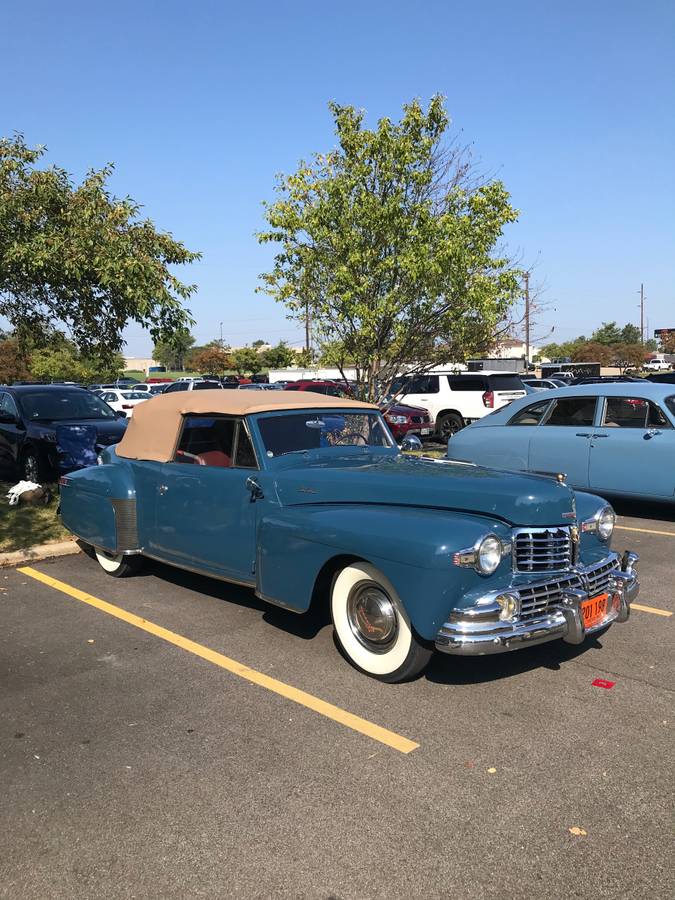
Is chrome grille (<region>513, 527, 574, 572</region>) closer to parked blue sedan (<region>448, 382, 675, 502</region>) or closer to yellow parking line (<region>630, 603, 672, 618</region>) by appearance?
yellow parking line (<region>630, 603, 672, 618</region>)

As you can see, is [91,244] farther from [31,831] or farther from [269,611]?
[31,831]

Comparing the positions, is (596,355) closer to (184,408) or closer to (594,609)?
(184,408)

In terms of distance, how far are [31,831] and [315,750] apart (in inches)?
50.0

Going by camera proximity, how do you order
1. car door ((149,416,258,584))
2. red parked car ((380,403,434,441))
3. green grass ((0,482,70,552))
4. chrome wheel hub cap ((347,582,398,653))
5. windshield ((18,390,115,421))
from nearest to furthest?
chrome wheel hub cap ((347,582,398,653))
car door ((149,416,258,584))
green grass ((0,482,70,552))
windshield ((18,390,115,421))
red parked car ((380,403,434,441))

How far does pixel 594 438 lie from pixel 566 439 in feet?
1.16

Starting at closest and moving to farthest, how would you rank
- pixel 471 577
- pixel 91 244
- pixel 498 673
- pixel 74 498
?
pixel 471 577
pixel 498 673
pixel 74 498
pixel 91 244

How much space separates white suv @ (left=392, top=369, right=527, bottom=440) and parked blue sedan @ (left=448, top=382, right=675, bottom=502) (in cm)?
1004

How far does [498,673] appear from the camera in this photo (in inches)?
175

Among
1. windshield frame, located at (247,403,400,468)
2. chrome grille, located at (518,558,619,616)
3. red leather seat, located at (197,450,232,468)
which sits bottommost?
chrome grille, located at (518,558,619,616)

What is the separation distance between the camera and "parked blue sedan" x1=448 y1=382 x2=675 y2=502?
8578 mm

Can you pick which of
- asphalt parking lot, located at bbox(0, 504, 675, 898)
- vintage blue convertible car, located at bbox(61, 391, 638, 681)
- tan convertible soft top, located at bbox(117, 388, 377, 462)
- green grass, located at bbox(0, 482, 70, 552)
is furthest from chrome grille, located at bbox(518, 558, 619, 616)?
green grass, located at bbox(0, 482, 70, 552)

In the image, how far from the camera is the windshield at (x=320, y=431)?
536 centimetres

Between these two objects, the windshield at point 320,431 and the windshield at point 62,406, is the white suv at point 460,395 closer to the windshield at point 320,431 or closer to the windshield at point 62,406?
the windshield at point 62,406

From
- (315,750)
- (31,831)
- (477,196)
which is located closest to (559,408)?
(477,196)
